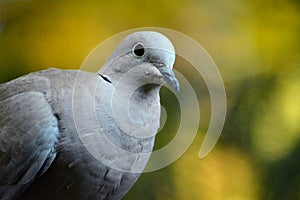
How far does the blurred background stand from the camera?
104 cm

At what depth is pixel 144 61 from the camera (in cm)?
77

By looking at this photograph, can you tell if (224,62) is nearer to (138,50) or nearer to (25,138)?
(138,50)

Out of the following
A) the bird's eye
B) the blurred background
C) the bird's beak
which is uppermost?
the bird's eye

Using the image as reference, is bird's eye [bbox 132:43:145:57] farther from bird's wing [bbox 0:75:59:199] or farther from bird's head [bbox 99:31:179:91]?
bird's wing [bbox 0:75:59:199]

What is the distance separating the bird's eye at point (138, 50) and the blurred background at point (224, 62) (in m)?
0.27

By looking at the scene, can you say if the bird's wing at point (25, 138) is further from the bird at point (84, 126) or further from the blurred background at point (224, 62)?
the blurred background at point (224, 62)

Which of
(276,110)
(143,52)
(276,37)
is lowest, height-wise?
→ (276,110)

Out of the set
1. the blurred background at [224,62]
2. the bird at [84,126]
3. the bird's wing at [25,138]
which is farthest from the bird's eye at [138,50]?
the blurred background at [224,62]

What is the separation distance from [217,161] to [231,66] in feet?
0.59

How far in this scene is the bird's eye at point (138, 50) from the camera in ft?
2.52

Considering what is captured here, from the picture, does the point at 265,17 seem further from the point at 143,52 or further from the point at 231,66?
the point at 143,52

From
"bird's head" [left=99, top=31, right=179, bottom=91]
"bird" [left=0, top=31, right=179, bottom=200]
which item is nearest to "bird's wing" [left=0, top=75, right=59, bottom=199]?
"bird" [left=0, top=31, right=179, bottom=200]

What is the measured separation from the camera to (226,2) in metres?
1.06

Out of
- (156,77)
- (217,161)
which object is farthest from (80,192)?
(217,161)
